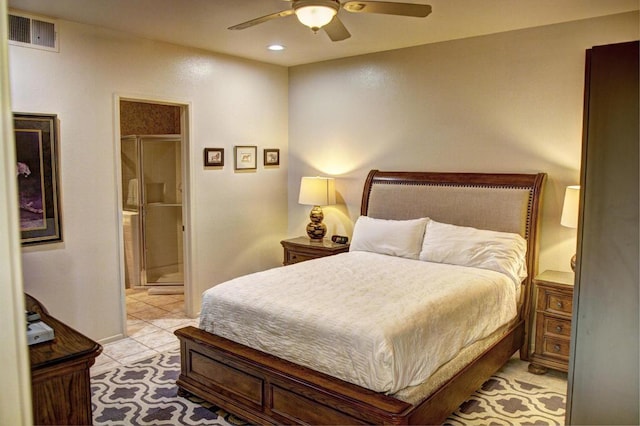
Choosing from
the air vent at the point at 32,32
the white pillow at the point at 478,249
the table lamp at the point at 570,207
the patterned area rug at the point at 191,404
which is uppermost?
the air vent at the point at 32,32

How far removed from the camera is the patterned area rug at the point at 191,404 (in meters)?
2.95

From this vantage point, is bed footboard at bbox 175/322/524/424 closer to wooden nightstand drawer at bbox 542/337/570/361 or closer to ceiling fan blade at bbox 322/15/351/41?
wooden nightstand drawer at bbox 542/337/570/361

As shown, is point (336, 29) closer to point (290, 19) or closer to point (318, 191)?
point (290, 19)

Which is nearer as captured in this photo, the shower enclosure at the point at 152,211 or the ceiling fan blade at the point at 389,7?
the ceiling fan blade at the point at 389,7

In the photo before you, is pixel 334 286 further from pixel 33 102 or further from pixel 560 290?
pixel 33 102

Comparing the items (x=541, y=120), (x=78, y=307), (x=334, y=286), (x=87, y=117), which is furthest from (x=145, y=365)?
(x=541, y=120)

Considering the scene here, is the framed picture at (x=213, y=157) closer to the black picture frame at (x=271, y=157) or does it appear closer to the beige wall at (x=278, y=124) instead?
the beige wall at (x=278, y=124)

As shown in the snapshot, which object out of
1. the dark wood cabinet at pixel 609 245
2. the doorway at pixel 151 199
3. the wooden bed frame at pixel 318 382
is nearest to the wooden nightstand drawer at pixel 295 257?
the doorway at pixel 151 199

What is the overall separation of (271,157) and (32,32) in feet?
8.58

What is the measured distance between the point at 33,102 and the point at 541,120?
3.91 meters

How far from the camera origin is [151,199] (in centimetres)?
607

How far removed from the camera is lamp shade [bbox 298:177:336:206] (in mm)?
5070

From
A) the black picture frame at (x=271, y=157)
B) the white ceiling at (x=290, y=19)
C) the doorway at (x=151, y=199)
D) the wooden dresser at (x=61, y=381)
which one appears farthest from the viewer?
the doorway at (x=151, y=199)

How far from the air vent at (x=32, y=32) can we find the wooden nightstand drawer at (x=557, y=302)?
13.5ft
